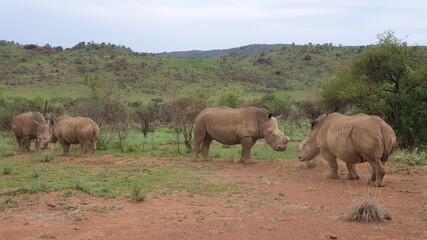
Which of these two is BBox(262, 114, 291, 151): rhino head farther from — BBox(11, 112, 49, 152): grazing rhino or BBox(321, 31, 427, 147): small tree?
BBox(11, 112, 49, 152): grazing rhino

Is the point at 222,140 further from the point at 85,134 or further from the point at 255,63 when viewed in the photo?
the point at 255,63

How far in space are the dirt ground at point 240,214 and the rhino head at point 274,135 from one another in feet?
10.5

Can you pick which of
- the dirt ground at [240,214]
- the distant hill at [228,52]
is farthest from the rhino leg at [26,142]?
the distant hill at [228,52]

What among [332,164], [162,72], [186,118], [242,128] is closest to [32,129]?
[186,118]

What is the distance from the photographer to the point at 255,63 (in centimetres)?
6762

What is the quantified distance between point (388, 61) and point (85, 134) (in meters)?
11.9

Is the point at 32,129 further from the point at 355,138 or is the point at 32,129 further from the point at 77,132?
the point at 355,138

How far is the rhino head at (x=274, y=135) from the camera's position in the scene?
1556 centimetres

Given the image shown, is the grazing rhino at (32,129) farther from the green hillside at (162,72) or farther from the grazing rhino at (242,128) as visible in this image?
the green hillside at (162,72)

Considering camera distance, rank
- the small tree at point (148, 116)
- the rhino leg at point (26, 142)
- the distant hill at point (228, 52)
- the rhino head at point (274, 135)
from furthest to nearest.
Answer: the distant hill at point (228, 52), the small tree at point (148, 116), the rhino leg at point (26, 142), the rhino head at point (274, 135)

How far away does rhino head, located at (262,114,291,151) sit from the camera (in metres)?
15.6

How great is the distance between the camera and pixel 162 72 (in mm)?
61625

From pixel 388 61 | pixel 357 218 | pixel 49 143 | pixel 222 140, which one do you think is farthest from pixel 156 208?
pixel 388 61

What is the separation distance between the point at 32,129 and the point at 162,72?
4214 centimetres
